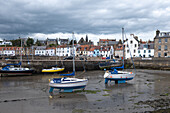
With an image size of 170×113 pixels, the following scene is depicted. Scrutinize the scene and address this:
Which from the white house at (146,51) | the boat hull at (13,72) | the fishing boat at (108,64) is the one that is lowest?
the boat hull at (13,72)

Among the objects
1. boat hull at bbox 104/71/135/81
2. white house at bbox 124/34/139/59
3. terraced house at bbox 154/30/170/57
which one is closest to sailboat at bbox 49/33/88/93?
boat hull at bbox 104/71/135/81

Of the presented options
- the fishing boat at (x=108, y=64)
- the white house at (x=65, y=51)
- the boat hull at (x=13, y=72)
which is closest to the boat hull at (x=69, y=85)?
the boat hull at (x=13, y=72)

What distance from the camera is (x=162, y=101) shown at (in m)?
14.7

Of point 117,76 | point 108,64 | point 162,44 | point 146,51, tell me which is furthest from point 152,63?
point 117,76

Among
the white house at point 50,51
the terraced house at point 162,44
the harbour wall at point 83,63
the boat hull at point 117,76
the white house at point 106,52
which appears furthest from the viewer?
the white house at point 50,51

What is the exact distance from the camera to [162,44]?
2050 inches

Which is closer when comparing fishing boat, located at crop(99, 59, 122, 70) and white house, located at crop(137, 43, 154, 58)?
fishing boat, located at crop(99, 59, 122, 70)

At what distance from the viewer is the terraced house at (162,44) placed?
51.4 m

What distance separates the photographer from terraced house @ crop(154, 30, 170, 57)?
51.4 meters

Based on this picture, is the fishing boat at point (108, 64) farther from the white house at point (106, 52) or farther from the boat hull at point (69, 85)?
the white house at point (106, 52)

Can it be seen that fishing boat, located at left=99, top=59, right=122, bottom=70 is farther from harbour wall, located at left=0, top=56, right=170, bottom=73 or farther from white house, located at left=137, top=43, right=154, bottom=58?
white house, located at left=137, top=43, right=154, bottom=58

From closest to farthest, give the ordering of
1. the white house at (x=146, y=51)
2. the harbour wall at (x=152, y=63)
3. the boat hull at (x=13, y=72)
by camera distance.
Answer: the boat hull at (x=13, y=72), the harbour wall at (x=152, y=63), the white house at (x=146, y=51)

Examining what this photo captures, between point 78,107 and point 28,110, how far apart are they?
12.5ft

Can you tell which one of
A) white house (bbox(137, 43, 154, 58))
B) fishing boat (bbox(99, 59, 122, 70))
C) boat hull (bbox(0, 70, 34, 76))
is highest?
white house (bbox(137, 43, 154, 58))
